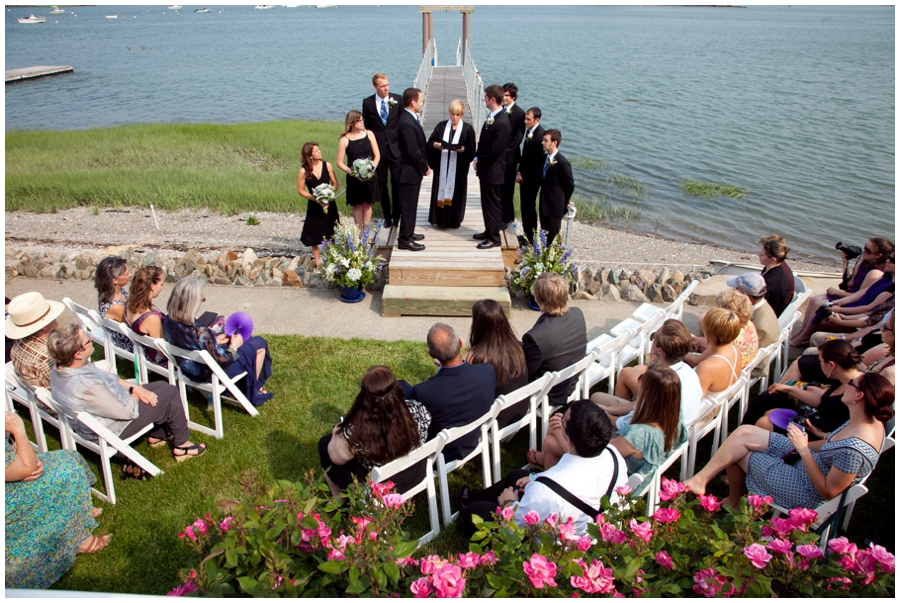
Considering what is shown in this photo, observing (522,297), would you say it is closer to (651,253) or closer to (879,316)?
(879,316)

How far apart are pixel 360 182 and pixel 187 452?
14.0 feet

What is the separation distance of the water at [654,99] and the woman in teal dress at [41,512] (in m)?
13.1

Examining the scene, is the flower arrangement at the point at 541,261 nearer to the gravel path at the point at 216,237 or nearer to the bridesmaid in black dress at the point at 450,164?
the bridesmaid in black dress at the point at 450,164

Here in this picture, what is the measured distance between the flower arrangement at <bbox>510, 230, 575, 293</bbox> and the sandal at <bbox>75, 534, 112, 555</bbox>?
4.72 m

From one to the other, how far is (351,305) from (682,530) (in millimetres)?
5206

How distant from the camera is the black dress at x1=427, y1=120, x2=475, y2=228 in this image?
7.38 metres

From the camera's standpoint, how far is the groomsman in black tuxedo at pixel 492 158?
7148 millimetres

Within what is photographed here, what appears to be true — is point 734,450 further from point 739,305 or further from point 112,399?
point 112,399

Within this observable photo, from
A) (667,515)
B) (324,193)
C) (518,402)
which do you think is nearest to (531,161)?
(324,193)

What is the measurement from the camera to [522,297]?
751cm

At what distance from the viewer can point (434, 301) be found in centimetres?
694

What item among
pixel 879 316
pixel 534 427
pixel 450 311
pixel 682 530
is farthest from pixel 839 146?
pixel 682 530

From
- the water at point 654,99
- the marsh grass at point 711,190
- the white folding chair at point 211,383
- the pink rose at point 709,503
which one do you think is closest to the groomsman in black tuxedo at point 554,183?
the white folding chair at point 211,383

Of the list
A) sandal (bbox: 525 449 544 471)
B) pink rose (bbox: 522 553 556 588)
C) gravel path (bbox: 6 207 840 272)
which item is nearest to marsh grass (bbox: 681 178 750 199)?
gravel path (bbox: 6 207 840 272)
